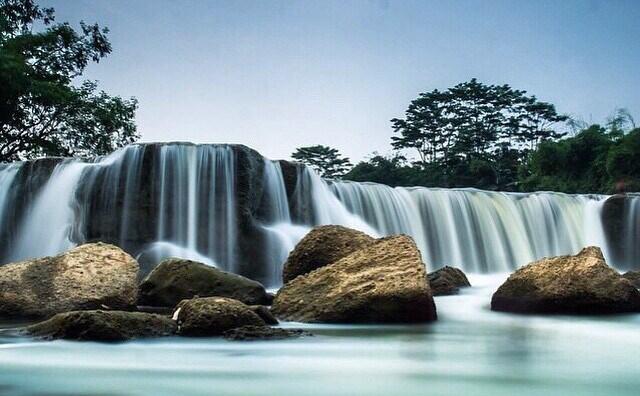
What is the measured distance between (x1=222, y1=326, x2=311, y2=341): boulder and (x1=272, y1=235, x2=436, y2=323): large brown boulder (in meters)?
1.06

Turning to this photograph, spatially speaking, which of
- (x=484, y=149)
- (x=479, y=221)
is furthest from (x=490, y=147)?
(x=479, y=221)

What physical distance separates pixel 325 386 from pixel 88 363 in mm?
1899

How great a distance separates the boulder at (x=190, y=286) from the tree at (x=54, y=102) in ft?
56.3

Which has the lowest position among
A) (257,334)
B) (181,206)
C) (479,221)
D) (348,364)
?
(348,364)

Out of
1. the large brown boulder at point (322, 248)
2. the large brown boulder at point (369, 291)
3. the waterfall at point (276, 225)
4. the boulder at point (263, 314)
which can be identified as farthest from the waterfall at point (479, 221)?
the boulder at point (263, 314)

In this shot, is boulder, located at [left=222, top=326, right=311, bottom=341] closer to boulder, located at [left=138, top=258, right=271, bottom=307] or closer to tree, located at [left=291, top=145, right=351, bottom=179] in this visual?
boulder, located at [left=138, top=258, right=271, bottom=307]

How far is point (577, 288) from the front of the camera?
28.1ft

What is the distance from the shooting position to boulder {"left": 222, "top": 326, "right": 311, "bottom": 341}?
6.54 meters

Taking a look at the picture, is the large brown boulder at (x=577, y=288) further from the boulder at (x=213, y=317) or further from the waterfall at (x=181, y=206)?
the waterfall at (x=181, y=206)

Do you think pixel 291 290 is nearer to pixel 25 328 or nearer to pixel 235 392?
pixel 25 328

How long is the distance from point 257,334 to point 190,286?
2701 millimetres

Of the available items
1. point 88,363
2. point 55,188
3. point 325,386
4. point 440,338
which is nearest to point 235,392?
point 325,386

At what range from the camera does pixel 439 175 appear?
51250 mm

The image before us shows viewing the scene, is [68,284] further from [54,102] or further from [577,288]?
[54,102]
